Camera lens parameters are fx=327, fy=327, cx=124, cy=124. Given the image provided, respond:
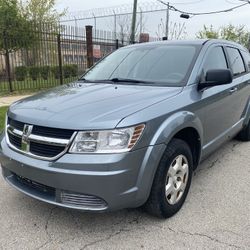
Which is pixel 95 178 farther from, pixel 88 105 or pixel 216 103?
pixel 216 103

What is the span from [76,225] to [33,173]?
0.67 m

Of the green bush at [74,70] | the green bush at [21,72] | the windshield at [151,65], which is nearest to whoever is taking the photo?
the windshield at [151,65]

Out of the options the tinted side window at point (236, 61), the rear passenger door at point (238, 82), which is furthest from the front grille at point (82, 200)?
the tinted side window at point (236, 61)

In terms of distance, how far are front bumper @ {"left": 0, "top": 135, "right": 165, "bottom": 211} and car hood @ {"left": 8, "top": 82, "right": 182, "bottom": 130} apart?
28 cm

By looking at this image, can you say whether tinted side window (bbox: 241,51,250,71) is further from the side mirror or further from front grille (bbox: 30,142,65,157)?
front grille (bbox: 30,142,65,157)

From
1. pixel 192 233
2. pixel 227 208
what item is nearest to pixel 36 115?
pixel 192 233

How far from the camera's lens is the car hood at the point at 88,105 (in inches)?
101

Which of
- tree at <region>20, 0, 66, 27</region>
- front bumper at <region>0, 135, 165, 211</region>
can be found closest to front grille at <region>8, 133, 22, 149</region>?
front bumper at <region>0, 135, 165, 211</region>

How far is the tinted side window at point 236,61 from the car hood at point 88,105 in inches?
67.0

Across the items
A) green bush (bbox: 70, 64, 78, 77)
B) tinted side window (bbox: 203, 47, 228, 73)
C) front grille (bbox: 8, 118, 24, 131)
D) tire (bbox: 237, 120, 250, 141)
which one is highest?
tinted side window (bbox: 203, 47, 228, 73)

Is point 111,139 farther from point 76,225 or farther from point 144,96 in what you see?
point 76,225

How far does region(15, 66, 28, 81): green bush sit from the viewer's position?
12.5m

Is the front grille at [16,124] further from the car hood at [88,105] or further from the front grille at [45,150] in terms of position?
the front grille at [45,150]

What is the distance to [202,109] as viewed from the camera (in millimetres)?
3447
